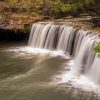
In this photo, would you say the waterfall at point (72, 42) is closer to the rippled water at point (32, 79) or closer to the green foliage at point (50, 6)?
the rippled water at point (32, 79)

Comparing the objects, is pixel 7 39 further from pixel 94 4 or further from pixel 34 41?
pixel 94 4

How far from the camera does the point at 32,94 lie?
1636cm

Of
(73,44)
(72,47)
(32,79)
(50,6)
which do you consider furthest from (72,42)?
(50,6)

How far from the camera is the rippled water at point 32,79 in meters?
16.1

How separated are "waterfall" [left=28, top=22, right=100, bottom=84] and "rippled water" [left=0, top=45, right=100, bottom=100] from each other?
1301mm

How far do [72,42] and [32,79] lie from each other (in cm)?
616

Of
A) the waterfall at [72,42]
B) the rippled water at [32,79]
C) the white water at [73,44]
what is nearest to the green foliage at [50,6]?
the waterfall at [72,42]

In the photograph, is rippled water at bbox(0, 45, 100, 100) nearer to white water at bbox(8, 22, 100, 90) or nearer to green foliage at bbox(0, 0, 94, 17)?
white water at bbox(8, 22, 100, 90)

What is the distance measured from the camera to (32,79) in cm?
1844

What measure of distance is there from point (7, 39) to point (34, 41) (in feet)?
8.85

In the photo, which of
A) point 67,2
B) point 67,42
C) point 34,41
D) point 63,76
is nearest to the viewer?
point 63,76

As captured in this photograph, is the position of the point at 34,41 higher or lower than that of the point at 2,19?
lower

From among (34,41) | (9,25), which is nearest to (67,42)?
(34,41)

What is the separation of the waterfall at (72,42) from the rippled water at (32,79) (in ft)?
4.27
